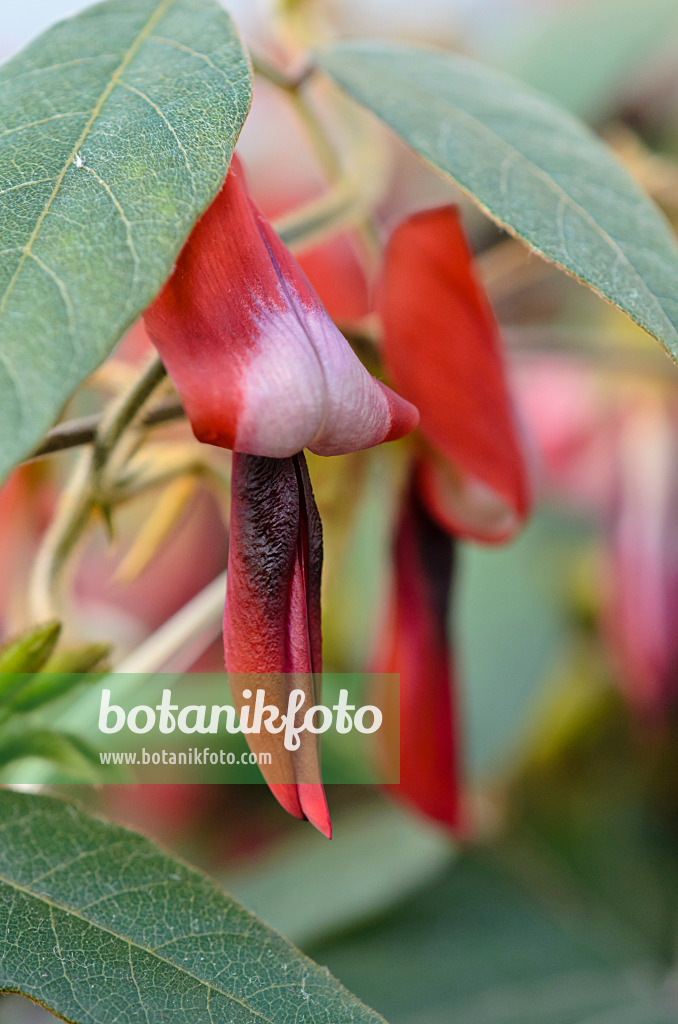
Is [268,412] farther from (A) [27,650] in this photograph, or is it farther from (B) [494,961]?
(B) [494,961]

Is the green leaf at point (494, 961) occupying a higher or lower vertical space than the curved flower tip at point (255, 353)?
lower

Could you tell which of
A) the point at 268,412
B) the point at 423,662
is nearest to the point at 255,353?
the point at 268,412

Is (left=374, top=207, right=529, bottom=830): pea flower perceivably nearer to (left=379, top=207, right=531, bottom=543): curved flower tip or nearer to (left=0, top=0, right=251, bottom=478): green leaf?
(left=379, top=207, right=531, bottom=543): curved flower tip

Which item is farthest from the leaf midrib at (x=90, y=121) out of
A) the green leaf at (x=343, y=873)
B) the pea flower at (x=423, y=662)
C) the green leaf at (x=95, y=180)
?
the green leaf at (x=343, y=873)

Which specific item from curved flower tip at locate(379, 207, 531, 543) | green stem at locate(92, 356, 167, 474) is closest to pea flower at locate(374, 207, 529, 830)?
curved flower tip at locate(379, 207, 531, 543)

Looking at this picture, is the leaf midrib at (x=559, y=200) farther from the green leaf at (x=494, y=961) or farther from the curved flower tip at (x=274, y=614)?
the green leaf at (x=494, y=961)
